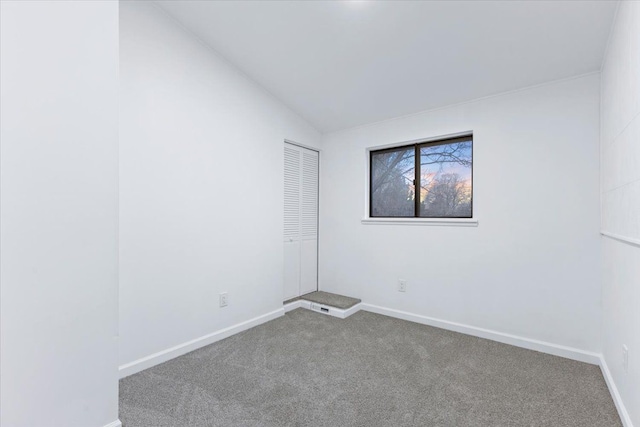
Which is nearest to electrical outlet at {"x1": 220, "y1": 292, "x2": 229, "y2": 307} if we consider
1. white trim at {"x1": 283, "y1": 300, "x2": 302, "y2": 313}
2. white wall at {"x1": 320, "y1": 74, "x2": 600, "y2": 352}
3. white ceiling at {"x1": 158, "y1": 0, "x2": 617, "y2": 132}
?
white trim at {"x1": 283, "y1": 300, "x2": 302, "y2": 313}

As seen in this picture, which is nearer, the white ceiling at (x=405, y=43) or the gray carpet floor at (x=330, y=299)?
the white ceiling at (x=405, y=43)

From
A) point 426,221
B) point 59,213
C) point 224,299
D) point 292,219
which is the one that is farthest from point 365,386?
point 292,219

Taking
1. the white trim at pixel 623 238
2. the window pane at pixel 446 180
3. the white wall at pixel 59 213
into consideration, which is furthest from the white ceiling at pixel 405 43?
the white trim at pixel 623 238

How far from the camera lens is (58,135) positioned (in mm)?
1317

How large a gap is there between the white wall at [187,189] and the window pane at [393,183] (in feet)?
3.98

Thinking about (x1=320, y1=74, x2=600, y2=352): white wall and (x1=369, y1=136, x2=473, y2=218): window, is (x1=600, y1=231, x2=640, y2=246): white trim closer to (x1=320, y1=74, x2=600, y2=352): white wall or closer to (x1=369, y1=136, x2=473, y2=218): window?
(x1=320, y1=74, x2=600, y2=352): white wall

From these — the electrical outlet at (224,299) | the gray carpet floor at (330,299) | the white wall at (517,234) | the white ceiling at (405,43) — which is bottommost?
the gray carpet floor at (330,299)

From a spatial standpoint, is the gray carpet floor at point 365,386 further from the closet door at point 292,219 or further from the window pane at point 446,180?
the window pane at point 446,180

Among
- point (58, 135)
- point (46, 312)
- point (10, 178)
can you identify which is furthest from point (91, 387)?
point (58, 135)

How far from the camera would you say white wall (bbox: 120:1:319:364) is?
6.88 feet

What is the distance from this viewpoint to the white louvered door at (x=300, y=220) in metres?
3.51

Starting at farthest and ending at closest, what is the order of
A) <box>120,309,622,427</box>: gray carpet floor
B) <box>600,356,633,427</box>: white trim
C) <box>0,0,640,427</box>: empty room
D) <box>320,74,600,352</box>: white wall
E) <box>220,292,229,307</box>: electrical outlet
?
1. <box>220,292,229,307</box>: electrical outlet
2. <box>320,74,600,352</box>: white wall
3. <box>120,309,622,427</box>: gray carpet floor
4. <box>600,356,633,427</box>: white trim
5. <box>0,0,640,427</box>: empty room

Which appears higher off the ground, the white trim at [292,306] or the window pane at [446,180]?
the window pane at [446,180]

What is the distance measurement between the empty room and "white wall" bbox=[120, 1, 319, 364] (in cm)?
2
